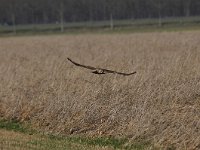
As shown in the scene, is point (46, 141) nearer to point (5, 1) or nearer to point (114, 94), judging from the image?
point (114, 94)

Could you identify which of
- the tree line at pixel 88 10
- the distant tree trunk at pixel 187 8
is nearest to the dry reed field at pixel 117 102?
the distant tree trunk at pixel 187 8

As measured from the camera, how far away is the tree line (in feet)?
288

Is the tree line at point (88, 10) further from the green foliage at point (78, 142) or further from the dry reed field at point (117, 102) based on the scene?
the green foliage at point (78, 142)

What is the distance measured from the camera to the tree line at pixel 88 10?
87.9m

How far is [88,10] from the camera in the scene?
94.3 m

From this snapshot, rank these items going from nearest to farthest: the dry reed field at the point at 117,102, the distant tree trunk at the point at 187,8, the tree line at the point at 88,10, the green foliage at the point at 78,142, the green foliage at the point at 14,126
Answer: the green foliage at the point at 78,142
the dry reed field at the point at 117,102
the green foliage at the point at 14,126
the distant tree trunk at the point at 187,8
the tree line at the point at 88,10

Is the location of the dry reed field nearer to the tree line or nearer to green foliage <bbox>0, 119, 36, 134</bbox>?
green foliage <bbox>0, 119, 36, 134</bbox>

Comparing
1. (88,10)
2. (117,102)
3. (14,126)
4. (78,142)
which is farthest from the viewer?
(88,10)

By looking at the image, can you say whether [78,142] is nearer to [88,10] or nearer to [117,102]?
[117,102]

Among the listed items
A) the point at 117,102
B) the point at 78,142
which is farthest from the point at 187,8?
the point at 78,142

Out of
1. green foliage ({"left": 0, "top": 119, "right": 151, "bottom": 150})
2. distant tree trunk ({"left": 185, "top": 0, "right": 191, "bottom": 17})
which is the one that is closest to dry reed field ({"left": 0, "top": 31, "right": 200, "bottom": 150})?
green foliage ({"left": 0, "top": 119, "right": 151, "bottom": 150})

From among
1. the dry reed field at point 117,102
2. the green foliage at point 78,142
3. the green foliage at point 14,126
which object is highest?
the dry reed field at point 117,102

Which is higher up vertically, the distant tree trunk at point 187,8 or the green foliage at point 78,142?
the distant tree trunk at point 187,8

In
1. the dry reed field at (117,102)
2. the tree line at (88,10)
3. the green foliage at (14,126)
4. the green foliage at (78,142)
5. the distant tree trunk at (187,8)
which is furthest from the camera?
the tree line at (88,10)
